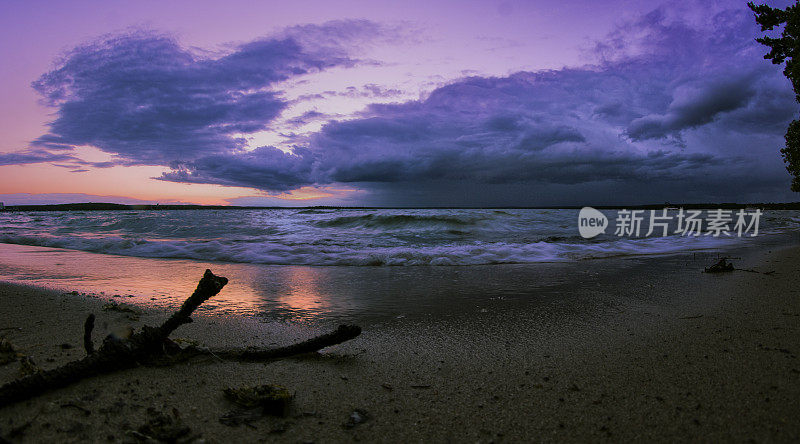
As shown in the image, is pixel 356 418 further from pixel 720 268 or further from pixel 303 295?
pixel 720 268

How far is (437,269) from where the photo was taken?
6.89m

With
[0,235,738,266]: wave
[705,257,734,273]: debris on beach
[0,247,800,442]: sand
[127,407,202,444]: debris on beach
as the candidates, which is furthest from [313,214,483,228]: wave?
[127,407,202,444]: debris on beach

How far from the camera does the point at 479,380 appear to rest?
6.92ft

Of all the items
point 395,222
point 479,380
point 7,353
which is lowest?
point 479,380

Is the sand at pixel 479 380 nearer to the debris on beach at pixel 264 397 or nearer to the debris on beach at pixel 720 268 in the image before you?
the debris on beach at pixel 264 397

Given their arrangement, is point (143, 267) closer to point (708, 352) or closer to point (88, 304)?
point (88, 304)

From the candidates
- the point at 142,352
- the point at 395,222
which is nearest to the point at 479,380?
the point at 142,352

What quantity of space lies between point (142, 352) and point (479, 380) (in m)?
1.87

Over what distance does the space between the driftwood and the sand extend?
59 millimetres

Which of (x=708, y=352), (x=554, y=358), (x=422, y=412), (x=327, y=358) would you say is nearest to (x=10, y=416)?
(x=327, y=358)

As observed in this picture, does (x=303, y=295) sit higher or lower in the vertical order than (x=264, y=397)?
lower

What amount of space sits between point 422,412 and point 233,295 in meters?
3.67

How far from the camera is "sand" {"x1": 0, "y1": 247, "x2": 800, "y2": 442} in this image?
157cm

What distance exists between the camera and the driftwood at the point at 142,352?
1.67 metres
